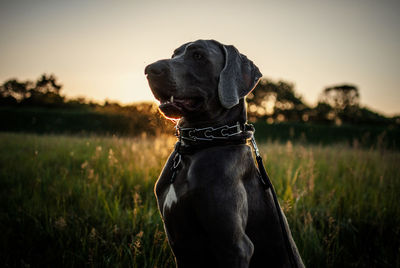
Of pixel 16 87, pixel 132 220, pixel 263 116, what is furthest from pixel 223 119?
pixel 16 87

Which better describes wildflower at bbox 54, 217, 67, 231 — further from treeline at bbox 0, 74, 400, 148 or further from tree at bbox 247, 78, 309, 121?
tree at bbox 247, 78, 309, 121

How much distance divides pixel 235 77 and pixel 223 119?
11.3 inches

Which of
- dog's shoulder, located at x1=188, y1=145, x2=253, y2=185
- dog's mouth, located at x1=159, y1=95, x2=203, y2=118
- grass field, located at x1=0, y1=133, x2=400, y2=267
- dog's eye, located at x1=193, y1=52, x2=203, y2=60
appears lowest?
grass field, located at x1=0, y1=133, x2=400, y2=267

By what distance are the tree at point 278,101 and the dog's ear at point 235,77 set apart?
40.2 m

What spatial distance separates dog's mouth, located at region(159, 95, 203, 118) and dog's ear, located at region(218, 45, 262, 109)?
17 cm

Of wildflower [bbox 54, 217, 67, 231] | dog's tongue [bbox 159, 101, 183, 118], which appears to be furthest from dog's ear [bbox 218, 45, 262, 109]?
wildflower [bbox 54, 217, 67, 231]

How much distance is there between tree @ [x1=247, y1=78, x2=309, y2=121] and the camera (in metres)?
41.3

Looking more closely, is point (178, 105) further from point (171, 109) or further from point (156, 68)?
point (156, 68)

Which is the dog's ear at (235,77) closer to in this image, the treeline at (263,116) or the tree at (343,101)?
the treeline at (263,116)

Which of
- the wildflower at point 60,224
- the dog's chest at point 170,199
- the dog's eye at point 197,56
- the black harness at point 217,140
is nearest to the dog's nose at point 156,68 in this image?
the dog's eye at point 197,56

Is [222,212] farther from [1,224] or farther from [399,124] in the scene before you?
[399,124]

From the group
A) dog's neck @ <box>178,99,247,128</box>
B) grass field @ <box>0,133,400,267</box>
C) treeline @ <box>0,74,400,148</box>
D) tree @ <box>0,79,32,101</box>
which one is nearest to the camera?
dog's neck @ <box>178,99,247,128</box>

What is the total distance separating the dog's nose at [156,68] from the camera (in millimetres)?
1383

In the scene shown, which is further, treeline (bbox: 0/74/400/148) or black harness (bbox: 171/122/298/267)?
treeline (bbox: 0/74/400/148)
